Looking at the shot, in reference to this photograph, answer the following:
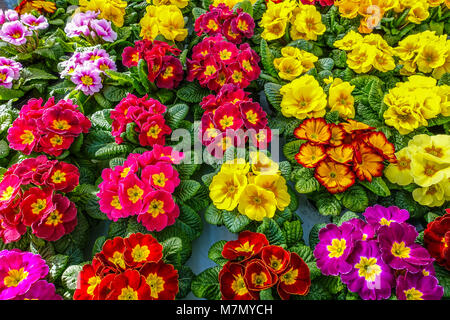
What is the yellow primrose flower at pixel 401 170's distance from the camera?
1.39 meters

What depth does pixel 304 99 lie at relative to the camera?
5.29ft

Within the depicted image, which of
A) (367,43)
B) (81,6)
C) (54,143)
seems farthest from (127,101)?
(367,43)

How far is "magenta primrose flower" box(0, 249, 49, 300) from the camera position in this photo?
1.04 metres

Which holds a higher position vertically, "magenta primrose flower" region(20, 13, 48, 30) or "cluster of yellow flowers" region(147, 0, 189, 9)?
"cluster of yellow flowers" region(147, 0, 189, 9)

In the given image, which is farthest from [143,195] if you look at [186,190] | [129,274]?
[129,274]

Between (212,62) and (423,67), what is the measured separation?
3.50ft

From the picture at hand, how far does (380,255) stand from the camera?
3.57 feet

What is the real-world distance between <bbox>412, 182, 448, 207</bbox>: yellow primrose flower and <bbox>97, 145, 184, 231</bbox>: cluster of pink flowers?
0.93 meters

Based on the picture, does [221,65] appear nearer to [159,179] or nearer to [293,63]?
[293,63]

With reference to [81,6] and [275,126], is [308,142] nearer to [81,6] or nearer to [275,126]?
[275,126]

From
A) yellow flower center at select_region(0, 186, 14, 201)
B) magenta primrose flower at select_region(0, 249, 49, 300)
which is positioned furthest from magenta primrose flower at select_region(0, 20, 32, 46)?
magenta primrose flower at select_region(0, 249, 49, 300)

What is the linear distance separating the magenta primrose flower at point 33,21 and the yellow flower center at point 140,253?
5.13 feet

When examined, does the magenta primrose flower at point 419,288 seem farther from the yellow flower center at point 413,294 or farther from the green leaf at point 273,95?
the green leaf at point 273,95

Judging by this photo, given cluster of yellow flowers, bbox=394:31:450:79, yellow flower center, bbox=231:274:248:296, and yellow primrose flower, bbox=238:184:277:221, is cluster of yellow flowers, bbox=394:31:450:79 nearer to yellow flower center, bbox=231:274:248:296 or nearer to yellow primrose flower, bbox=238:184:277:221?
yellow primrose flower, bbox=238:184:277:221
